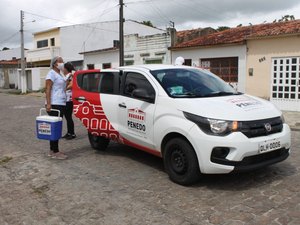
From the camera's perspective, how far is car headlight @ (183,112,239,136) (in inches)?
177

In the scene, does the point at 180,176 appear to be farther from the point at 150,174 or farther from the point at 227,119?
the point at 227,119

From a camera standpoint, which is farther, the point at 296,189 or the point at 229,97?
the point at 229,97

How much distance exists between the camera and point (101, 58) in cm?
2731

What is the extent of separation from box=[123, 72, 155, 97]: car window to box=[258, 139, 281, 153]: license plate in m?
1.82

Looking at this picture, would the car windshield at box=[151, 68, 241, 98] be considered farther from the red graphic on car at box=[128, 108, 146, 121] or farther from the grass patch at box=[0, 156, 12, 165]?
the grass patch at box=[0, 156, 12, 165]

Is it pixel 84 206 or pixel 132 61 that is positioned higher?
pixel 132 61

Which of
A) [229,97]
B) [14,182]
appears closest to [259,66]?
[229,97]

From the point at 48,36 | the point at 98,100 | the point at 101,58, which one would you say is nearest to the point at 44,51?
the point at 48,36

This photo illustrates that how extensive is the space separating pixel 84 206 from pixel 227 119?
207cm

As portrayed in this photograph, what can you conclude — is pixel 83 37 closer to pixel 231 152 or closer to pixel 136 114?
pixel 136 114

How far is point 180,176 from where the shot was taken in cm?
499

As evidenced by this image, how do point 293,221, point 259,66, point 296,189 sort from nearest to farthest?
point 293,221 → point 296,189 → point 259,66

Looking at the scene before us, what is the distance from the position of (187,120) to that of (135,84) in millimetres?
1509

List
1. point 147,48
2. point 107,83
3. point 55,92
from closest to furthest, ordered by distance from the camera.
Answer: point 107,83 < point 55,92 < point 147,48
